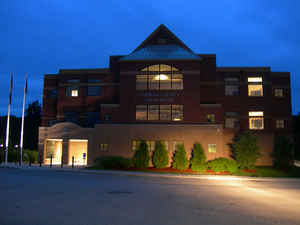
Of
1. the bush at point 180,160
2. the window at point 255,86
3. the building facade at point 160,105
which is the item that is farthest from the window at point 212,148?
the window at point 255,86

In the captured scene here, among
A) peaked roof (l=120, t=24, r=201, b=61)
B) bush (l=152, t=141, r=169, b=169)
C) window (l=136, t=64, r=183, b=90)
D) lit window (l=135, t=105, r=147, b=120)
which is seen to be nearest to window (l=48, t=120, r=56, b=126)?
lit window (l=135, t=105, r=147, b=120)

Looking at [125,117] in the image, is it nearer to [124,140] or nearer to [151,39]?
[124,140]

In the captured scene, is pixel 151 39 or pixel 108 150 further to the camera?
pixel 151 39

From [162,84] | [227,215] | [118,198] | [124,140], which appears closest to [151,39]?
[162,84]

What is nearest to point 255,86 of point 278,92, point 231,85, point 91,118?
point 231,85

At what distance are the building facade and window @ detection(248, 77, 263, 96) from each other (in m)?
0.12

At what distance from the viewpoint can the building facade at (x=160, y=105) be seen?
28062 millimetres

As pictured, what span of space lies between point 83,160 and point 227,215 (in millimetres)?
26095

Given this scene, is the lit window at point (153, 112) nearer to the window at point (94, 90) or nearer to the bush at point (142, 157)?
the bush at point (142, 157)

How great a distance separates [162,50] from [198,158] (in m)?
15.5

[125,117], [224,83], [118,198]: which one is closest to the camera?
[118,198]

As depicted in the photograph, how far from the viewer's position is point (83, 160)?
32469mm

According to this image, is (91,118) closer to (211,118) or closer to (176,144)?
(176,144)

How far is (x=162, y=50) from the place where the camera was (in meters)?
34.2
